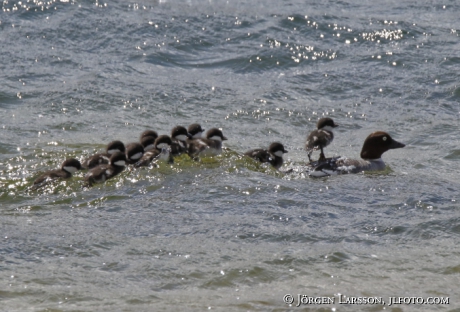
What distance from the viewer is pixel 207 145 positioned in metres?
8.09

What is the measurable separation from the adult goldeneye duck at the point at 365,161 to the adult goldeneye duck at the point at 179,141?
4.21 ft

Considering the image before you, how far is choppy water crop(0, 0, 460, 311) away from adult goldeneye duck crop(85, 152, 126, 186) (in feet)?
0.41

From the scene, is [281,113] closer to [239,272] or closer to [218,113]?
[218,113]

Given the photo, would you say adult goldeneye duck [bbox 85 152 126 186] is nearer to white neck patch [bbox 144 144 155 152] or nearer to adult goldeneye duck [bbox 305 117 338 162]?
white neck patch [bbox 144 144 155 152]

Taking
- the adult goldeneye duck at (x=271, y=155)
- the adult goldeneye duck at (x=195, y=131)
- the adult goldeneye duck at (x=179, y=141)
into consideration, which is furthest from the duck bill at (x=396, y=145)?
the adult goldeneye duck at (x=179, y=141)

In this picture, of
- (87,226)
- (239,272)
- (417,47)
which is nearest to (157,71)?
(417,47)

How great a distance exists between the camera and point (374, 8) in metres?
13.6

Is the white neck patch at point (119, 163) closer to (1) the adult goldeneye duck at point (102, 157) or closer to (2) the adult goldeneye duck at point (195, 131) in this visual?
(1) the adult goldeneye duck at point (102, 157)

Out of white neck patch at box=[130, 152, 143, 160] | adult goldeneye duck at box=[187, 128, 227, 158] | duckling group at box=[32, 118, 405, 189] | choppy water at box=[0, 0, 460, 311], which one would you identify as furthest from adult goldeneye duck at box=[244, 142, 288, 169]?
white neck patch at box=[130, 152, 143, 160]

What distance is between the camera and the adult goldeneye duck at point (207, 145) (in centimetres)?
809

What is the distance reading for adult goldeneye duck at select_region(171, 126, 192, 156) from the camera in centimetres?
805

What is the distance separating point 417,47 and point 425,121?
7.97 feet

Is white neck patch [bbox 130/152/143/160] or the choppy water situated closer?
the choppy water

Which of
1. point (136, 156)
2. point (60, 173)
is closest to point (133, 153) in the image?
point (136, 156)
